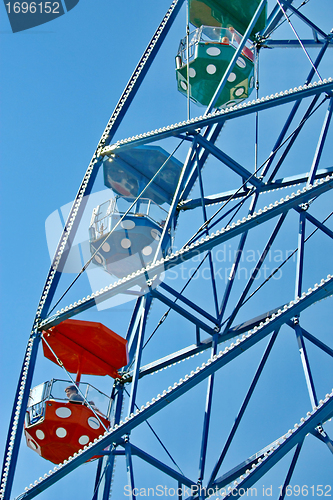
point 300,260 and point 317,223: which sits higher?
point 317,223

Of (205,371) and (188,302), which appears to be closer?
(205,371)

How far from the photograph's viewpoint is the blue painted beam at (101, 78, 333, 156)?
1319 cm

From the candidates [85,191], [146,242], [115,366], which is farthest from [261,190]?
[115,366]

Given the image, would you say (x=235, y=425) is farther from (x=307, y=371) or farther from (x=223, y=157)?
(x=223, y=157)

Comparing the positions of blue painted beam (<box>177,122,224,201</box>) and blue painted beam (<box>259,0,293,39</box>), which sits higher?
blue painted beam (<box>259,0,293,39</box>)

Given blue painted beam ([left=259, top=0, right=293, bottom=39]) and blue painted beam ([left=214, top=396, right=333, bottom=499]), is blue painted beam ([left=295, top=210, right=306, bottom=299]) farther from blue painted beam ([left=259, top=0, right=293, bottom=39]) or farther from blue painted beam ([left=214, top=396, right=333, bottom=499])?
blue painted beam ([left=259, top=0, right=293, bottom=39])

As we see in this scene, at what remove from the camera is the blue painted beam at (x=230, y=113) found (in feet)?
43.3

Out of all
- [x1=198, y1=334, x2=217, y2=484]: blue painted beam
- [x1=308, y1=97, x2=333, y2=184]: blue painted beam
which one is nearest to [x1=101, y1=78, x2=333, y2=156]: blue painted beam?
[x1=308, y1=97, x2=333, y2=184]: blue painted beam

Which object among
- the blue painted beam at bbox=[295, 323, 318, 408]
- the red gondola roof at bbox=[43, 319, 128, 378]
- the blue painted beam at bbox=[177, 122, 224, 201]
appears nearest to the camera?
the blue painted beam at bbox=[295, 323, 318, 408]

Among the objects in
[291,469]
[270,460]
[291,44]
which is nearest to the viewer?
[270,460]

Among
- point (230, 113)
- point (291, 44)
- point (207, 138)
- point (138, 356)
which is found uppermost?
point (291, 44)

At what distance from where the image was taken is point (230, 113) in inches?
543

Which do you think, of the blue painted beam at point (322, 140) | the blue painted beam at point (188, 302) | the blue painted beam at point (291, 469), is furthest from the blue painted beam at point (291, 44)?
the blue painted beam at point (291, 469)

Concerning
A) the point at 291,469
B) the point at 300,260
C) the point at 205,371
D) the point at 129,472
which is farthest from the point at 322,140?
the point at 129,472
